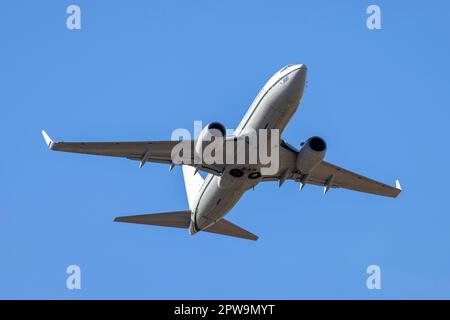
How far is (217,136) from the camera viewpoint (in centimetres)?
4616

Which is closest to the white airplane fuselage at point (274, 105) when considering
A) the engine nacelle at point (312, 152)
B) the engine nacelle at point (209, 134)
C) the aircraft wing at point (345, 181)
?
the engine nacelle at point (209, 134)

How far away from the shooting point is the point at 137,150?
4928 cm

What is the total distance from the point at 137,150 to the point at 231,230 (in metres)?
Answer: 10.1

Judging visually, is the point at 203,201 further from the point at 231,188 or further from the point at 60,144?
the point at 60,144

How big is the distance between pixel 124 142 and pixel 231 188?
20.7 ft

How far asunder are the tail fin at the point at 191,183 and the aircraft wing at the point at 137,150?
Answer: 565cm

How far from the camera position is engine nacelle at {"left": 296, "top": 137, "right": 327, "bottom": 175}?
1905 inches

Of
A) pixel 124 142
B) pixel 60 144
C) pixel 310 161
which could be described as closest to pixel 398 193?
pixel 310 161

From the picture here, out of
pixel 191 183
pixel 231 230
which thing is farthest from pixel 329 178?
pixel 191 183

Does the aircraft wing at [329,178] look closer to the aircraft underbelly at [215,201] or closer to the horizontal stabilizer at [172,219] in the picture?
the aircraft underbelly at [215,201]

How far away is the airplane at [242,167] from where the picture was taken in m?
46.2

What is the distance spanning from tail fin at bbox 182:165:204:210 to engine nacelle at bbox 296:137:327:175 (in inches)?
346

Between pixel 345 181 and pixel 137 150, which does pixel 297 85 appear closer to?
pixel 137 150
